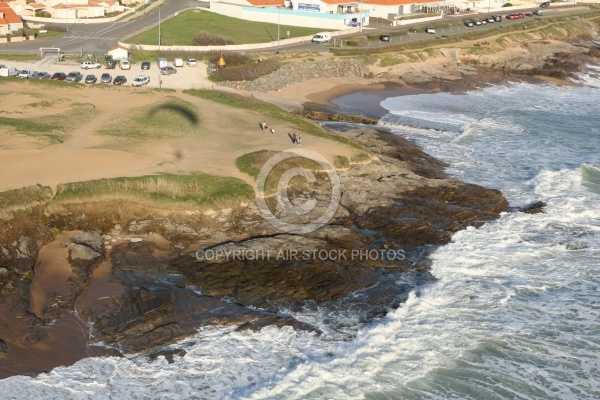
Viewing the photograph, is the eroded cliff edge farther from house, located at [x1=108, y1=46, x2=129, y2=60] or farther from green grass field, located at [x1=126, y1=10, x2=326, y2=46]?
green grass field, located at [x1=126, y1=10, x2=326, y2=46]

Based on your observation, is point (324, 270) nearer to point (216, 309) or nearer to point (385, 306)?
point (385, 306)

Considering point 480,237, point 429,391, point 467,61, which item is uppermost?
point 467,61

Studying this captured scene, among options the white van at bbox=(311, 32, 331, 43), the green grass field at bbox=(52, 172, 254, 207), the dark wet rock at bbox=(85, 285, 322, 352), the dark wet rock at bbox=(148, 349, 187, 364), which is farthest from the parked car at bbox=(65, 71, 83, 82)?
the dark wet rock at bbox=(148, 349, 187, 364)

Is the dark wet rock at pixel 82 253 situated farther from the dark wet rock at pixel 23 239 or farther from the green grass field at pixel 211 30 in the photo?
the green grass field at pixel 211 30

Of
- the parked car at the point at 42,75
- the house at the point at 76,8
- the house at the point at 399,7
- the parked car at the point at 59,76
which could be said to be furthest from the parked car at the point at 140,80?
the house at the point at 399,7

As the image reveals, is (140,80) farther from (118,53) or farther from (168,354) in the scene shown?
(168,354)

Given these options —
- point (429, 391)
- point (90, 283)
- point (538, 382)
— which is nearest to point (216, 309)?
point (90, 283)

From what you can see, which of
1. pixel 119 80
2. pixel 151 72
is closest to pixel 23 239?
pixel 119 80
